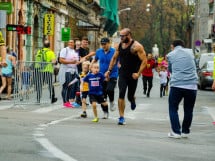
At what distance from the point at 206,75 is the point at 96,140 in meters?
29.5

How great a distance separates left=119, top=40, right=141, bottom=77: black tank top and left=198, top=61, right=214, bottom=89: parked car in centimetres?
2500

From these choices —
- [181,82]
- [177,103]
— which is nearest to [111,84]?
[177,103]

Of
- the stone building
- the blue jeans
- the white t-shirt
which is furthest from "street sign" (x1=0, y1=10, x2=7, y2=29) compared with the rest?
the blue jeans

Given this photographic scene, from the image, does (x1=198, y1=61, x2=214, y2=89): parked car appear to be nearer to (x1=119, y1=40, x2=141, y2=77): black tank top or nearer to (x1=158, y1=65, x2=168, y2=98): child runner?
(x1=158, y1=65, x2=168, y2=98): child runner

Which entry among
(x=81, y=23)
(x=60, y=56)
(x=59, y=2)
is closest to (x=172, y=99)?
(x=60, y=56)

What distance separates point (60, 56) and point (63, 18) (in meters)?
36.8

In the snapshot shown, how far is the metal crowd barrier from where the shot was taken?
21250 millimetres

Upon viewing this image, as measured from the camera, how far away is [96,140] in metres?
11.6

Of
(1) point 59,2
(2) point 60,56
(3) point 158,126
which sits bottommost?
(3) point 158,126

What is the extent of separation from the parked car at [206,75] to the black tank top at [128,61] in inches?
984

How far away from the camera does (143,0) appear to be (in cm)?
10881

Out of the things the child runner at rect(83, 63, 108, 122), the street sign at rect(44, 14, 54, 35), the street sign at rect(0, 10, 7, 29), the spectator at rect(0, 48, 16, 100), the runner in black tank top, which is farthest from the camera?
the street sign at rect(44, 14, 54, 35)

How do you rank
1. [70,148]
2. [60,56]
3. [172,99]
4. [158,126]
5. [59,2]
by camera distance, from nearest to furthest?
[70,148]
[172,99]
[158,126]
[60,56]
[59,2]

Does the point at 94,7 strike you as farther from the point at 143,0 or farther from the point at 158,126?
the point at 158,126
